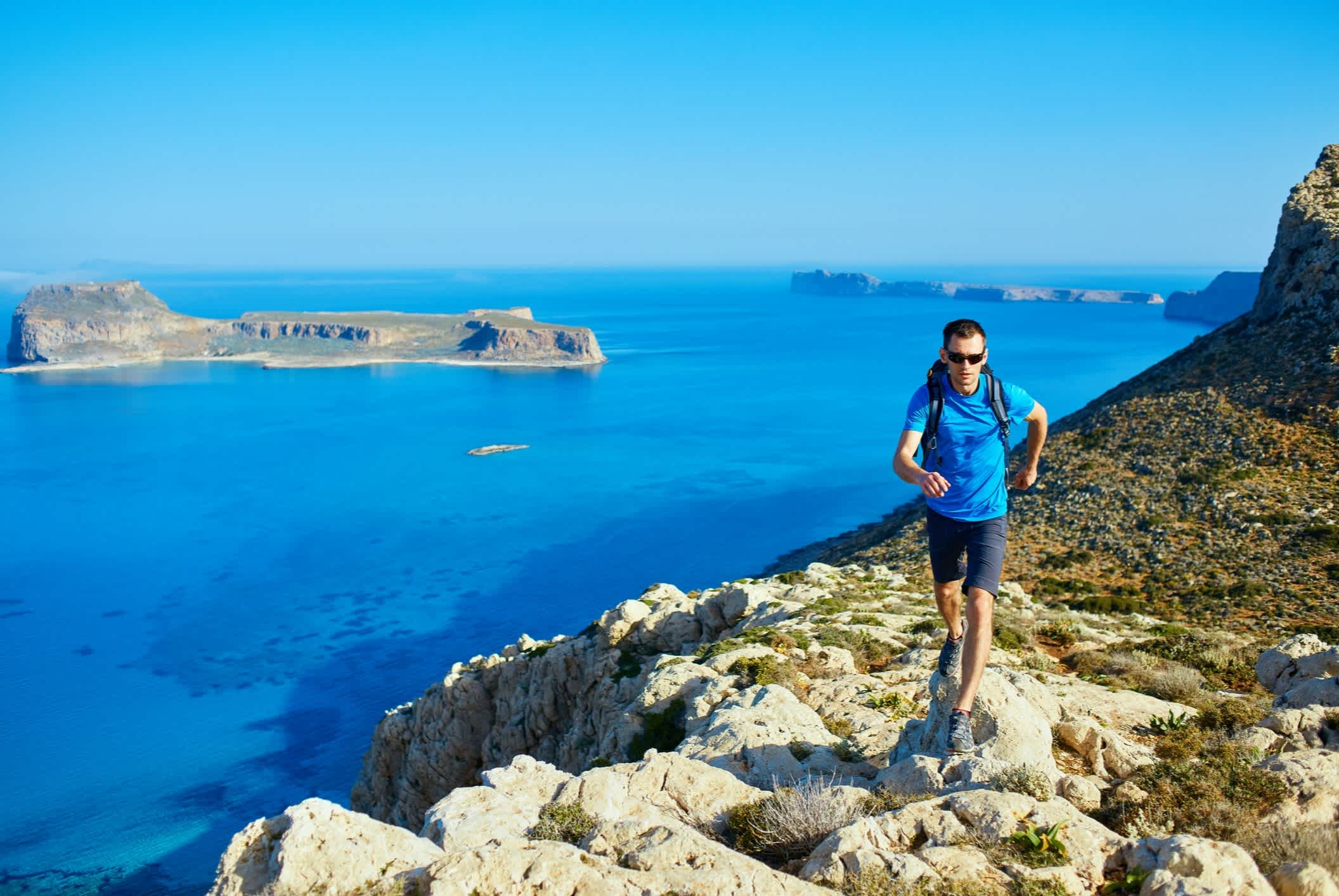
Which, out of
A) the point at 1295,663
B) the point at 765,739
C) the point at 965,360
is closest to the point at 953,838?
the point at 965,360

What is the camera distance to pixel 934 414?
683 centimetres

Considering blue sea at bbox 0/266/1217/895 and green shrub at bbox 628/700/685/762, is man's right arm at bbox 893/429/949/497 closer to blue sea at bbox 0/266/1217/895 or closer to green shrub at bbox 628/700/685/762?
green shrub at bbox 628/700/685/762

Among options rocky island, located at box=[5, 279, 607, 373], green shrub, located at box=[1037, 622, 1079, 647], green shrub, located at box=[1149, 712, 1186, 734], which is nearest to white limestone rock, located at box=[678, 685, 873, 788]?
green shrub, located at box=[1149, 712, 1186, 734]

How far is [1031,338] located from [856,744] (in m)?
187

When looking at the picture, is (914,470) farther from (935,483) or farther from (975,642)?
(975,642)

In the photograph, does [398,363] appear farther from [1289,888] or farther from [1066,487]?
[1289,888]

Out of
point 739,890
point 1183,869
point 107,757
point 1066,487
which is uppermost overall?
point 1183,869

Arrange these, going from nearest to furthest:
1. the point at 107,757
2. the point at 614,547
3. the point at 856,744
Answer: the point at 856,744, the point at 107,757, the point at 614,547

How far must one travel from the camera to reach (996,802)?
5805 mm

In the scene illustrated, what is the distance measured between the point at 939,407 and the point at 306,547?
69.1 meters

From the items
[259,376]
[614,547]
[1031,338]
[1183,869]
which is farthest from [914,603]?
[1031,338]

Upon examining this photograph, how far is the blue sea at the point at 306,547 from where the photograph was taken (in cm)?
3959

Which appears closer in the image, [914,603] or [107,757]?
[914,603]

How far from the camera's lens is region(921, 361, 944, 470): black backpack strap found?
22.4 ft
